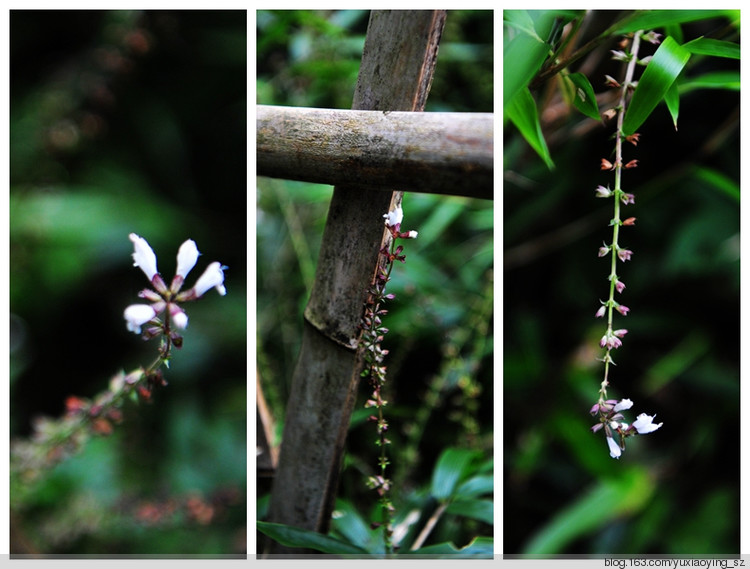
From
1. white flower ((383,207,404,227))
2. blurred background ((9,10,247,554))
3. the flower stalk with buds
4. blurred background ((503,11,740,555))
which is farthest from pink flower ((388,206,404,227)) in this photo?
blurred background ((9,10,247,554))

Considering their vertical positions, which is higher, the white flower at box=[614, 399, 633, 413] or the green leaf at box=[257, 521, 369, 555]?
the white flower at box=[614, 399, 633, 413]

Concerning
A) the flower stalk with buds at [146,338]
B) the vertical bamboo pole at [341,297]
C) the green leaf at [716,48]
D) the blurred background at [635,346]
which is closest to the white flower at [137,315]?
the flower stalk with buds at [146,338]

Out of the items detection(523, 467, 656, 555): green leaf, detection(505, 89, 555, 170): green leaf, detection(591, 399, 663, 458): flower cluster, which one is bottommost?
detection(523, 467, 656, 555): green leaf

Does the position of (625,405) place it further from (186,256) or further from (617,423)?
(186,256)

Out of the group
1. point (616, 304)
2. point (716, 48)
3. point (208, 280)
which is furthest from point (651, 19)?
point (208, 280)

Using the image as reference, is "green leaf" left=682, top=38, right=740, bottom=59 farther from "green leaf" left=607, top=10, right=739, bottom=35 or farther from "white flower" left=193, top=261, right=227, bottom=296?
"white flower" left=193, top=261, right=227, bottom=296

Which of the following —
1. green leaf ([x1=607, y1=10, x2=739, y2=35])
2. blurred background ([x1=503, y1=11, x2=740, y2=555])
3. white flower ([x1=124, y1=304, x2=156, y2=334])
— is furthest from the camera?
blurred background ([x1=503, y1=11, x2=740, y2=555])

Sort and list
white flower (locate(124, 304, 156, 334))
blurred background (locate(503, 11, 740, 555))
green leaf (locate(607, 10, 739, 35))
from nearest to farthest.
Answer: white flower (locate(124, 304, 156, 334)) < green leaf (locate(607, 10, 739, 35)) < blurred background (locate(503, 11, 740, 555))
